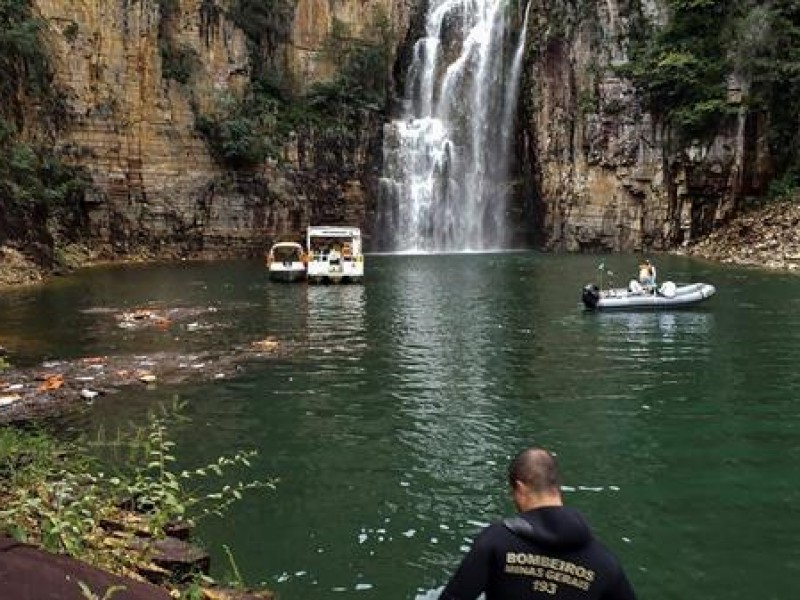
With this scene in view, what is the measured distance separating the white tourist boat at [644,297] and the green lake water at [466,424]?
0.48m

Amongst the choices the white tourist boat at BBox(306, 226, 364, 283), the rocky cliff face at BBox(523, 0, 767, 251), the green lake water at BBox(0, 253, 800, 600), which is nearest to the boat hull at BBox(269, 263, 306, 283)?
the white tourist boat at BBox(306, 226, 364, 283)

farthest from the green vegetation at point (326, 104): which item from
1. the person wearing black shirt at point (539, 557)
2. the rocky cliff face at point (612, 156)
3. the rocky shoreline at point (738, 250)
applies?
the person wearing black shirt at point (539, 557)

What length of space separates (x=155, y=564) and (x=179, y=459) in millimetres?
5479

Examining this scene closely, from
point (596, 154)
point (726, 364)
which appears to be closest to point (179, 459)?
point (726, 364)

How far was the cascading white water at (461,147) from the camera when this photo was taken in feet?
192

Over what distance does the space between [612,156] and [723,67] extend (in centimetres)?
812

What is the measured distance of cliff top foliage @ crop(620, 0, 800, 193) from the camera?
4866 centimetres

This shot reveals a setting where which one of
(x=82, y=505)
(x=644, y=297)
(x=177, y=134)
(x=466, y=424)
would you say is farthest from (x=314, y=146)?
(x=82, y=505)

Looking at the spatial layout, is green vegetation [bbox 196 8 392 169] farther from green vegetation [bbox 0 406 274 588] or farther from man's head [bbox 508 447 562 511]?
man's head [bbox 508 447 562 511]

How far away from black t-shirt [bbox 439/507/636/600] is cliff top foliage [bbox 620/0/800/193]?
1954 inches

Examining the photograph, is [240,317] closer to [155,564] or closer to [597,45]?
[155,564]

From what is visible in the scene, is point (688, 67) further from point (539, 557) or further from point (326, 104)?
point (539, 557)

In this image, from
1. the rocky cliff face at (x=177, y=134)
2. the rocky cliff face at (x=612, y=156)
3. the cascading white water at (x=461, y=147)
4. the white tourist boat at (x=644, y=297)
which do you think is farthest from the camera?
the cascading white water at (x=461, y=147)

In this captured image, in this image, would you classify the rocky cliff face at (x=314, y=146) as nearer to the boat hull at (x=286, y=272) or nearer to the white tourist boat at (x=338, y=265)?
the boat hull at (x=286, y=272)
